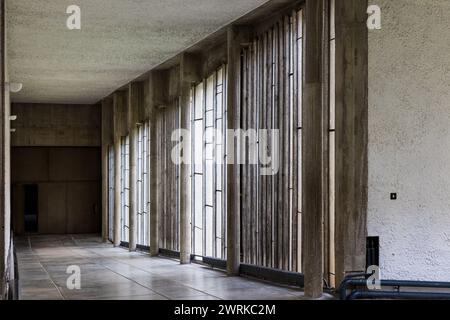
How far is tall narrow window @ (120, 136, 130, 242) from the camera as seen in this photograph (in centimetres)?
2397

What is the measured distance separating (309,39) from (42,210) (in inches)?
767

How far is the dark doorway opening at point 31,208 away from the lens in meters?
27.5

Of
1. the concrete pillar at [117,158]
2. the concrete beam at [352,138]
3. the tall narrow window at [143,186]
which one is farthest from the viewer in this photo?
the concrete pillar at [117,158]

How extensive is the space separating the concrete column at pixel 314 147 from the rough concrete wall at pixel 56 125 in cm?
1847

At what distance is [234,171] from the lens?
13.7m

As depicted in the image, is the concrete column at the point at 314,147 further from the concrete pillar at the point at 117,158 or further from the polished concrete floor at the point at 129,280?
the concrete pillar at the point at 117,158

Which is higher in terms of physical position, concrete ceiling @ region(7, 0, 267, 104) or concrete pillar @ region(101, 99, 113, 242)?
concrete ceiling @ region(7, 0, 267, 104)

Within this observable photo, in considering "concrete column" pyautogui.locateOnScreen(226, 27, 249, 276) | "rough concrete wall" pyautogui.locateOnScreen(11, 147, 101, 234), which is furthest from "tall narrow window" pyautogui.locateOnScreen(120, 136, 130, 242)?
"concrete column" pyautogui.locateOnScreen(226, 27, 249, 276)

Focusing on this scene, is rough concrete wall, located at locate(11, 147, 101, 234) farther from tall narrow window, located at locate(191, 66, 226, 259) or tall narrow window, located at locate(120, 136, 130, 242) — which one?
tall narrow window, located at locate(191, 66, 226, 259)

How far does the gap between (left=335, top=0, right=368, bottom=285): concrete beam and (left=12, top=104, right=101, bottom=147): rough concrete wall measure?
19284 millimetres

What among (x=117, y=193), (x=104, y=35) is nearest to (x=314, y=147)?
(x=104, y=35)

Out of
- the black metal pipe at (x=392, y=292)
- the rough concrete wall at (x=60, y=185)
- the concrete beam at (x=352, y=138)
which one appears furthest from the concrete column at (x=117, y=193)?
the black metal pipe at (x=392, y=292)

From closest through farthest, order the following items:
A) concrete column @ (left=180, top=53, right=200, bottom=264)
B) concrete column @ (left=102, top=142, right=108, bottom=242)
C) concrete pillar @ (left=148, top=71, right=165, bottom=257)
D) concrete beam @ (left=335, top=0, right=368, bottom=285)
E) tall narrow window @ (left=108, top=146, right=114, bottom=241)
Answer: concrete beam @ (left=335, top=0, right=368, bottom=285)
concrete column @ (left=180, top=53, right=200, bottom=264)
concrete pillar @ (left=148, top=71, right=165, bottom=257)
tall narrow window @ (left=108, top=146, right=114, bottom=241)
concrete column @ (left=102, top=142, right=108, bottom=242)
